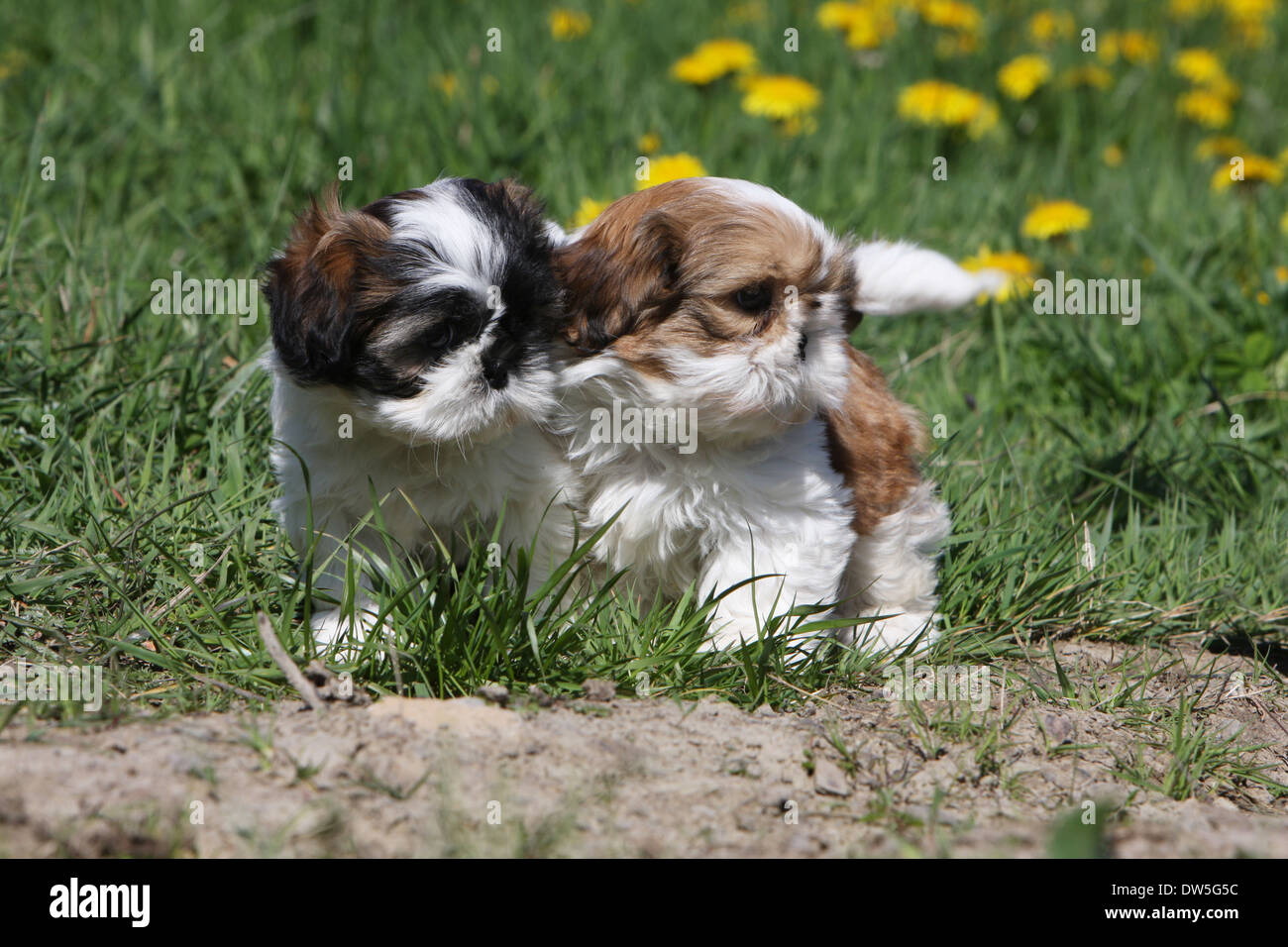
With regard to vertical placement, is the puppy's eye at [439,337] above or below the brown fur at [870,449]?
above

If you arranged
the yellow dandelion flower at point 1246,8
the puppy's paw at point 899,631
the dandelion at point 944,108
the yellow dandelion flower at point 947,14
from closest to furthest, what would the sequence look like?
the puppy's paw at point 899,631
the dandelion at point 944,108
the yellow dandelion flower at point 947,14
the yellow dandelion flower at point 1246,8

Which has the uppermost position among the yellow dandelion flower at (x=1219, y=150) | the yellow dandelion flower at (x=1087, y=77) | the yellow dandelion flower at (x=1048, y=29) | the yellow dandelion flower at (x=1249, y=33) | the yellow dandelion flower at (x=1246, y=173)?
the yellow dandelion flower at (x=1249, y=33)

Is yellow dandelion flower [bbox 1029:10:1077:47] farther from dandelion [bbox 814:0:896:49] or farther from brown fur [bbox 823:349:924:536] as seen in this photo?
brown fur [bbox 823:349:924:536]

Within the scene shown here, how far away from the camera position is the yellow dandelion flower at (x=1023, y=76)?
18.5 ft

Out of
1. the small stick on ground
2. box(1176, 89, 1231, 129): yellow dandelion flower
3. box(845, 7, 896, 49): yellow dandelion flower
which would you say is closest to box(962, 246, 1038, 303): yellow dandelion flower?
box(845, 7, 896, 49): yellow dandelion flower

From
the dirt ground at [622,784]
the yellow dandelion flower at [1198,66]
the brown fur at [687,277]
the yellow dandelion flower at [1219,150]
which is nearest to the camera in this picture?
the dirt ground at [622,784]

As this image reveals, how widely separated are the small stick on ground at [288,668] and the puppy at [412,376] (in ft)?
0.60

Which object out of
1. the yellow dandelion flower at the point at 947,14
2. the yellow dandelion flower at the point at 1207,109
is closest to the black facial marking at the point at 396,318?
the yellow dandelion flower at the point at 947,14

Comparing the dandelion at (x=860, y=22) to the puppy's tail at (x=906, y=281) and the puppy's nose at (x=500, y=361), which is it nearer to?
the puppy's tail at (x=906, y=281)

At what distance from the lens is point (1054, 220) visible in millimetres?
4609

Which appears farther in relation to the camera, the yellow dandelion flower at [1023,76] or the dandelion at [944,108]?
the yellow dandelion flower at [1023,76]

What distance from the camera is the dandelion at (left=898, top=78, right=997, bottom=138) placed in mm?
5285

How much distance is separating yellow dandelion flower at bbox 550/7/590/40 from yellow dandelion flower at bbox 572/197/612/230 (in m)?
1.33

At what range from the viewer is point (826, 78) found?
5898 mm
